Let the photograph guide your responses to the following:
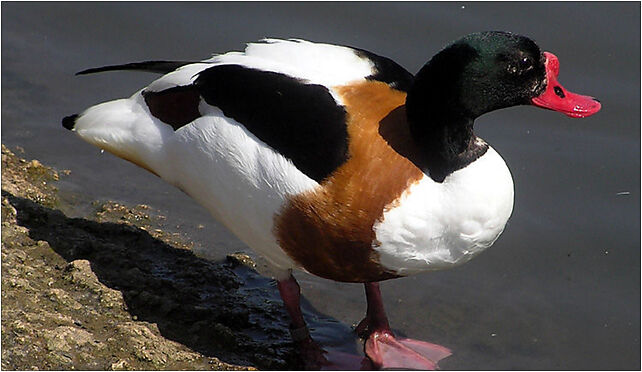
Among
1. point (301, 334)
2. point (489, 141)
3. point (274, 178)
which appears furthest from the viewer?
point (489, 141)

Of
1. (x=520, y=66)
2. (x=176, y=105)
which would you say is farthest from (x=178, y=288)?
(x=520, y=66)

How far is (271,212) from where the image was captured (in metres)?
3.91

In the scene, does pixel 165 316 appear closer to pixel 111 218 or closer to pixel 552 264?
pixel 111 218

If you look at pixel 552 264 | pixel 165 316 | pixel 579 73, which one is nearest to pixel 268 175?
pixel 165 316

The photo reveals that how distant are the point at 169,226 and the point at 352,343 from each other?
1.21 m

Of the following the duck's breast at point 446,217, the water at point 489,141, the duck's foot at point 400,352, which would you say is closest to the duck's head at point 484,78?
the duck's breast at point 446,217

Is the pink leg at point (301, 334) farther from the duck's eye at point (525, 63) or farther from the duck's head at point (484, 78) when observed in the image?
the duck's eye at point (525, 63)

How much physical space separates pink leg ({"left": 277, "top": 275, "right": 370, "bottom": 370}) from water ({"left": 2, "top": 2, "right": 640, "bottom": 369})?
0.33m

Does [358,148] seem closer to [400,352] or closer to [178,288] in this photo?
[400,352]

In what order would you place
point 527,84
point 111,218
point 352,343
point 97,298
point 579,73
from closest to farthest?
point 527,84, point 97,298, point 352,343, point 111,218, point 579,73

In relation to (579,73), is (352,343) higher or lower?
lower

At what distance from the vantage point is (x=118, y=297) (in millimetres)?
4332

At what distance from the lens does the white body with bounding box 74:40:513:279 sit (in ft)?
12.4

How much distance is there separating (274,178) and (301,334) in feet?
2.99
